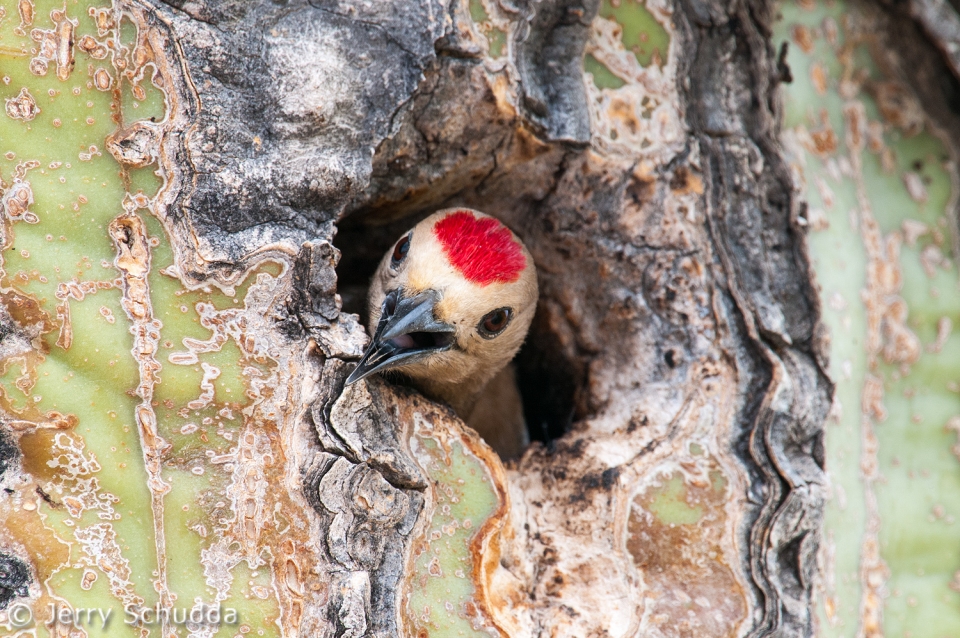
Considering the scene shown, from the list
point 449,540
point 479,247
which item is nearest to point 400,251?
point 479,247

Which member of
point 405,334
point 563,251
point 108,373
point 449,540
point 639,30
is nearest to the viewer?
point 108,373

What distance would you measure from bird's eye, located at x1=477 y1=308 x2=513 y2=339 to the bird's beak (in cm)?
15

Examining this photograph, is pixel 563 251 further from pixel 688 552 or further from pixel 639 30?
pixel 688 552

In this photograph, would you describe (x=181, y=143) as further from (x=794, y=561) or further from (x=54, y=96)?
(x=794, y=561)

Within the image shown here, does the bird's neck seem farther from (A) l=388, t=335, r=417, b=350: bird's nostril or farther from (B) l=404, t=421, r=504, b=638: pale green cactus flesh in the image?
(B) l=404, t=421, r=504, b=638: pale green cactus flesh

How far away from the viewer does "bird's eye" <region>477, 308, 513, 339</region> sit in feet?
8.27

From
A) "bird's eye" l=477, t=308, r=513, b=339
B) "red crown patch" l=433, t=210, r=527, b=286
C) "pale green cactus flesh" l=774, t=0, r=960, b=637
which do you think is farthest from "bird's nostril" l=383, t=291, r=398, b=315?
"pale green cactus flesh" l=774, t=0, r=960, b=637

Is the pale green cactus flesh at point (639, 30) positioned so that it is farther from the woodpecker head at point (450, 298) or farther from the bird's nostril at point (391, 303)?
the bird's nostril at point (391, 303)

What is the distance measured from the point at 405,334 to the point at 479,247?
1.26 ft

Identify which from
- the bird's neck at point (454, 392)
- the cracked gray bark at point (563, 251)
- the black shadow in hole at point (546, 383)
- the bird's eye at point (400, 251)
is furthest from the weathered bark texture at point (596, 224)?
the bird's neck at point (454, 392)

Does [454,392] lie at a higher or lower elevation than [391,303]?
lower

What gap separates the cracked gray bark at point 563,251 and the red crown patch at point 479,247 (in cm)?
19

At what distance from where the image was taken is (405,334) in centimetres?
222

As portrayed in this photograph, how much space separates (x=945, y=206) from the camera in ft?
9.11
